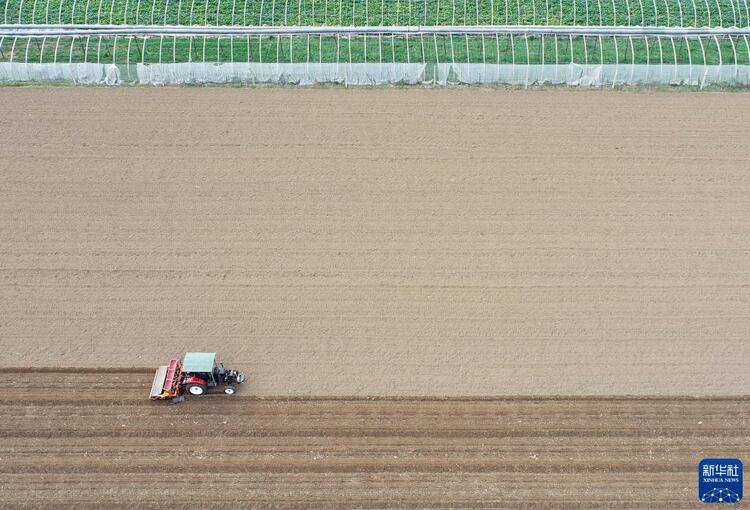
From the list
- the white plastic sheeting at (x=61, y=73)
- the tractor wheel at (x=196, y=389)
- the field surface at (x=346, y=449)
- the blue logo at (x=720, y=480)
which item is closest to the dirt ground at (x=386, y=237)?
the field surface at (x=346, y=449)

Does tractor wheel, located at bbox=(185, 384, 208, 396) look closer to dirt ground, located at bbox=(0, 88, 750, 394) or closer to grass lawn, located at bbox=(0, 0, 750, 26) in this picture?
dirt ground, located at bbox=(0, 88, 750, 394)

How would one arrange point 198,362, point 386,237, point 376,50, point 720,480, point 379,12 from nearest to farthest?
point 720,480
point 198,362
point 386,237
point 376,50
point 379,12

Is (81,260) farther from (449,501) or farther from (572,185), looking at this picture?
(572,185)

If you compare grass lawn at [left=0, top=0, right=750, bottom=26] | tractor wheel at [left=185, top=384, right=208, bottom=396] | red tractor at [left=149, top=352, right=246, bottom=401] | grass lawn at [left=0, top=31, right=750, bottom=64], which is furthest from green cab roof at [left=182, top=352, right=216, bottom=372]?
grass lawn at [left=0, top=0, right=750, bottom=26]

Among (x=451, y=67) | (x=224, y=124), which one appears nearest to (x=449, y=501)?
(x=224, y=124)

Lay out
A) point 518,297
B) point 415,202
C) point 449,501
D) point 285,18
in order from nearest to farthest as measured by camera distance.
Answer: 1. point 449,501
2. point 518,297
3. point 415,202
4. point 285,18

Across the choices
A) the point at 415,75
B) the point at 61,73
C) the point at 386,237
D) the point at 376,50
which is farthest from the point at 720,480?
the point at 61,73

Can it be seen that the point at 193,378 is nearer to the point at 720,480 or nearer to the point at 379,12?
the point at 720,480
